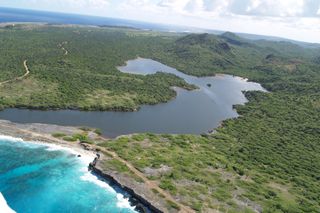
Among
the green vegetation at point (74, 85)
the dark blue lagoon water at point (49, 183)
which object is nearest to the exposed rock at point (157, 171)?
the dark blue lagoon water at point (49, 183)

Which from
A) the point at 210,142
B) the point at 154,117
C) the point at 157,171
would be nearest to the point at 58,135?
the point at 157,171

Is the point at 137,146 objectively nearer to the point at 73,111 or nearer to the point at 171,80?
the point at 73,111

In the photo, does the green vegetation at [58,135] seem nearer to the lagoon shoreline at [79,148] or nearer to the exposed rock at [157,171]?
the lagoon shoreline at [79,148]

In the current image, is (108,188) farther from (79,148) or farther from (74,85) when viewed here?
(74,85)

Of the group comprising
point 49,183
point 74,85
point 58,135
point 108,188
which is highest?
point 58,135

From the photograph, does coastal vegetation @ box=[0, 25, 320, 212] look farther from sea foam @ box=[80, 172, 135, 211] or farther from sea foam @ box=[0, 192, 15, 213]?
sea foam @ box=[0, 192, 15, 213]

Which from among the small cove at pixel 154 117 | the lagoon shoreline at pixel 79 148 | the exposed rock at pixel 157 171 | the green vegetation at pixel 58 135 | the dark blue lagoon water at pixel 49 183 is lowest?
the small cove at pixel 154 117

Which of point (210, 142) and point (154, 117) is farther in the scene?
point (154, 117)

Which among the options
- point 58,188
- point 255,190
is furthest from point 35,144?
point 255,190
